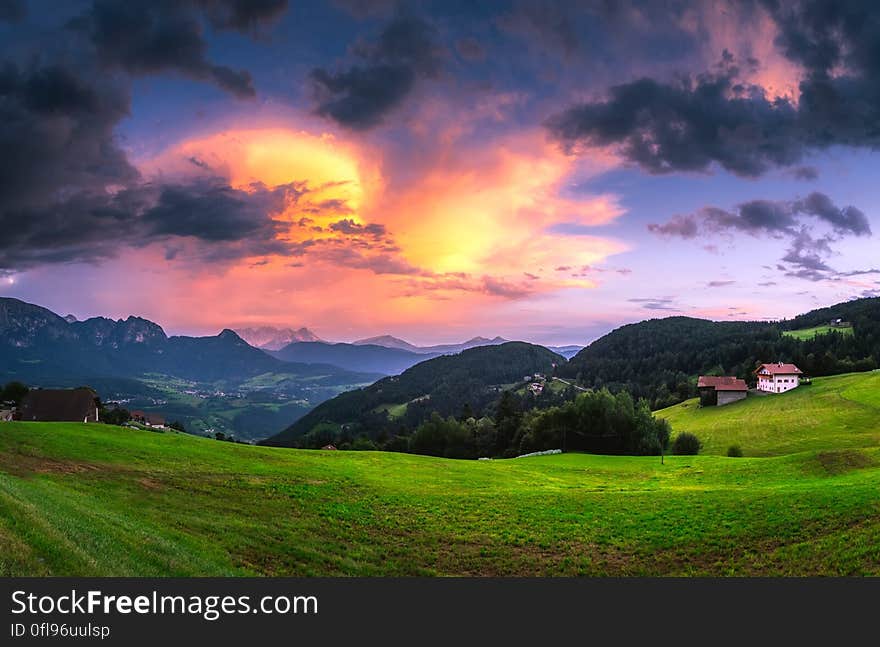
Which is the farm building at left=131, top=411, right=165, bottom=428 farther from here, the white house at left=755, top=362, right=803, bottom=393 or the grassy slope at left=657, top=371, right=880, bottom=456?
the white house at left=755, top=362, right=803, bottom=393

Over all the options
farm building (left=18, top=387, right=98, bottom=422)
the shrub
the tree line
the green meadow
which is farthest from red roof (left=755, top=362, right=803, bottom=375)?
farm building (left=18, top=387, right=98, bottom=422)

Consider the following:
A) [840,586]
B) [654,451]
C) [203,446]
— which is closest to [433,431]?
[654,451]

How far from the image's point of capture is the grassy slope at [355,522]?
57.0ft

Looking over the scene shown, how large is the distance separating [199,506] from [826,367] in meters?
197

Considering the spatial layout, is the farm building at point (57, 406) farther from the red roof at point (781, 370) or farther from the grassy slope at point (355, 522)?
the red roof at point (781, 370)

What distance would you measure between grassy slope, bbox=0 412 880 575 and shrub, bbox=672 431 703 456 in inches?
2054

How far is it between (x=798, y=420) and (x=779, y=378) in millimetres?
49653

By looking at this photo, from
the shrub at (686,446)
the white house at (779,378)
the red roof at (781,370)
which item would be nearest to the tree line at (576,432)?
the shrub at (686,446)

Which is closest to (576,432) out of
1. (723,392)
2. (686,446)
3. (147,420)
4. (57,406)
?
(686,446)

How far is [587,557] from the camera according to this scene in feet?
77.0

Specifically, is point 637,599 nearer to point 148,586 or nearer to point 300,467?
point 148,586

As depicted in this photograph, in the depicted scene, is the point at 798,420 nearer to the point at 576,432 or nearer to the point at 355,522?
the point at 576,432

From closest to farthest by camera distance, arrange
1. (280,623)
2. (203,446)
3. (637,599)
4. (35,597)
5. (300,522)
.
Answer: (35,597) < (280,623) < (637,599) < (300,522) < (203,446)

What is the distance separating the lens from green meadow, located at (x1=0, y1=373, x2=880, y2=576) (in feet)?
58.2
